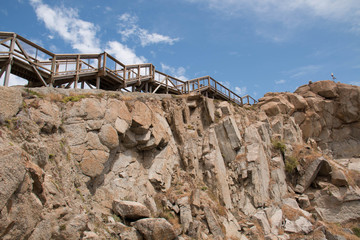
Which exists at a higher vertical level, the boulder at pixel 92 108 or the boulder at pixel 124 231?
the boulder at pixel 92 108

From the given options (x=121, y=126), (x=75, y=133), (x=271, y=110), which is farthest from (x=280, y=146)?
(x=75, y=133)

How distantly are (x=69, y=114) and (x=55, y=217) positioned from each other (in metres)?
5.03

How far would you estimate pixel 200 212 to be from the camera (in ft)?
46.9

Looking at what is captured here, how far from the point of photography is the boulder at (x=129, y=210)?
11891mm

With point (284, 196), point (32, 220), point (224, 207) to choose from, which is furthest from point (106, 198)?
point (284, 196)

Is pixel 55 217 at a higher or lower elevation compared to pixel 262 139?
lower

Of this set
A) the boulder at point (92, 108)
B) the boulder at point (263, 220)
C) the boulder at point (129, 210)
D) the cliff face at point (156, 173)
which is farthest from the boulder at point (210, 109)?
the boulder at point (129, 210)

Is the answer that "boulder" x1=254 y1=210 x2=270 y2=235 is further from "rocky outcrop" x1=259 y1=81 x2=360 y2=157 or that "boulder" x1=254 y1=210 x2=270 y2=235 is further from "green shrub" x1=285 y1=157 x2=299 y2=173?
"rocky outcrop" x1=259 y1=81 x2=360 y2=157

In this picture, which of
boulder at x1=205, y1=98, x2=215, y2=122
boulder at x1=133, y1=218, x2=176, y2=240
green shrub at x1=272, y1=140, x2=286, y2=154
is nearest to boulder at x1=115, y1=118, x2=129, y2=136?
boulder at x1=133, y1=218, x2=176, y2=240

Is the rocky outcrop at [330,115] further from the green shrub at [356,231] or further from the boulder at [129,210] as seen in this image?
the boulder at [129,210]

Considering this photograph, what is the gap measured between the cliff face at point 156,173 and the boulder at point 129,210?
0.04m

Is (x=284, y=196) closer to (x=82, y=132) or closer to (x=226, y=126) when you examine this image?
(x=226, y=126)

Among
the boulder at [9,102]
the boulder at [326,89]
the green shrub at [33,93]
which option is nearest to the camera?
the boulder at [9,102]

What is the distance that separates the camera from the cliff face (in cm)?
884
